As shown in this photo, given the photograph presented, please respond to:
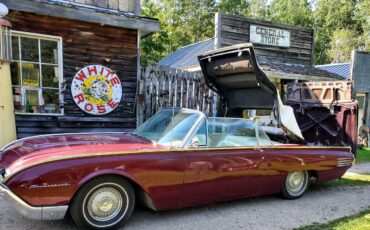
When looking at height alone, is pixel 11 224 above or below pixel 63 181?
below

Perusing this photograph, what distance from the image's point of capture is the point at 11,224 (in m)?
3.65

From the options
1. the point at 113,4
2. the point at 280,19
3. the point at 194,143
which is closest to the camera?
the point at 194,143

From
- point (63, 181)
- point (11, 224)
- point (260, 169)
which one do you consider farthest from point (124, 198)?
point (260, 169)

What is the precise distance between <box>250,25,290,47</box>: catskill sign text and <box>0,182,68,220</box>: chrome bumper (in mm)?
9663

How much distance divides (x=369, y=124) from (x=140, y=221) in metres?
15.4

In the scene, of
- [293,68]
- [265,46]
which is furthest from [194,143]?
[265,46]

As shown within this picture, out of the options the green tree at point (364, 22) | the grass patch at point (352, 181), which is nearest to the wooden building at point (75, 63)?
the grass patch at point (352, 181)

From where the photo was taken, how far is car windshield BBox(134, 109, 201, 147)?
4.21m

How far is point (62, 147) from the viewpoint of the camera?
3729 mm

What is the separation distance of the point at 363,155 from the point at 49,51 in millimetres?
8877

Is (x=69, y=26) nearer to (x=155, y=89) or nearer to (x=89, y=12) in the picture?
(x=89, y=12)

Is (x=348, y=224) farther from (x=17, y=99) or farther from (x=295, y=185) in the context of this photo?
(x=17, y=99)

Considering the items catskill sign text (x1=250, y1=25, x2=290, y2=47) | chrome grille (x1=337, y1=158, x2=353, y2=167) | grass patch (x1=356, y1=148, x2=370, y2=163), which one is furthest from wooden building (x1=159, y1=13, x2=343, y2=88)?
chrome grille (x1=337, y1=158, x2=353, y2=167)

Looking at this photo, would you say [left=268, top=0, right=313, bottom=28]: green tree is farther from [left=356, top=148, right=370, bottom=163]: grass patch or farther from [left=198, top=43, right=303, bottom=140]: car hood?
[left=198, top=43, right=303, bottom=140]: car hood
